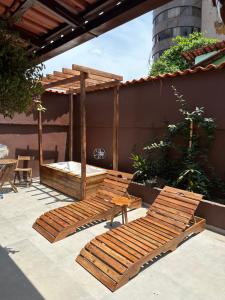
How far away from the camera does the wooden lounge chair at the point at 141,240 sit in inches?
131

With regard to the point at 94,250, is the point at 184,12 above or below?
above

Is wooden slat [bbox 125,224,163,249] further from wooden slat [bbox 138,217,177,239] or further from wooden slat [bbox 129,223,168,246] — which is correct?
A: wooden slat [bbox 138,217,177,239]

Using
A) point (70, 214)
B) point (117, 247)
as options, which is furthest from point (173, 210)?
point (70, 214)

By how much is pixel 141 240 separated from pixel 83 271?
1.01m

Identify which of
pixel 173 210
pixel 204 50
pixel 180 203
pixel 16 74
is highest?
pixel 204 50

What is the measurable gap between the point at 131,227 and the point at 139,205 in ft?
5.37

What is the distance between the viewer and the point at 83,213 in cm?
506

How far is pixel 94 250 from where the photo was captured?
3.71 metres

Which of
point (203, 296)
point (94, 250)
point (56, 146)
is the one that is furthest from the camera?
point (56, 146)

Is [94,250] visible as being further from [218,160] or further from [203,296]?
[218,160]

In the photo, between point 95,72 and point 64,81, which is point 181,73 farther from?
point 64,81

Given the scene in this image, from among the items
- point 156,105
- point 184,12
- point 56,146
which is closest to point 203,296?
point 156,105

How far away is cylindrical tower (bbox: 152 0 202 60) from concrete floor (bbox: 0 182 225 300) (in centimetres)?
3262

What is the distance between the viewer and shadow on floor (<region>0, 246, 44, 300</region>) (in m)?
2.93
